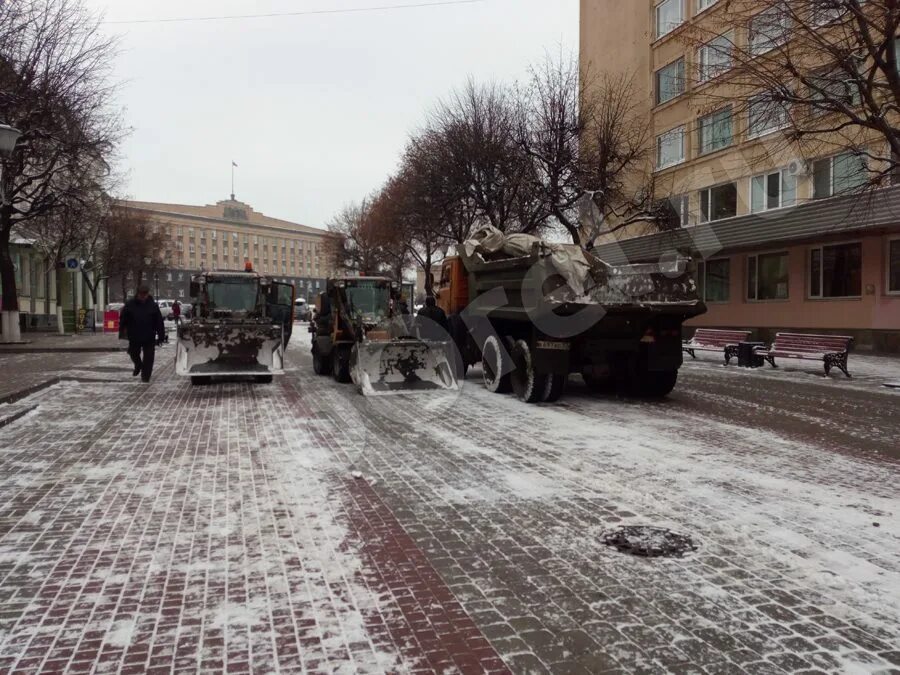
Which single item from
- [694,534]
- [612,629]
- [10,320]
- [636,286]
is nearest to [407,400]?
[636,286]

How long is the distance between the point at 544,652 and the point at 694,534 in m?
2.03

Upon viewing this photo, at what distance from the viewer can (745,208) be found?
2500 cm

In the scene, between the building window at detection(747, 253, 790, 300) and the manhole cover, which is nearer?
the manhole cover

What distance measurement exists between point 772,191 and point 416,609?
78.2ft

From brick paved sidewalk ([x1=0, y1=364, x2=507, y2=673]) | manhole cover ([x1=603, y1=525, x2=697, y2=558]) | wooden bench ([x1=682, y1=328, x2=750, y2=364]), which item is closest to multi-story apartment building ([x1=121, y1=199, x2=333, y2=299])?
wooden bench ([x1=682, y1=328, x2=750, y2=364])

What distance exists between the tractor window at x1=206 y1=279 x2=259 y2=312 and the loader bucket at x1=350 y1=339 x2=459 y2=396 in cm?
374

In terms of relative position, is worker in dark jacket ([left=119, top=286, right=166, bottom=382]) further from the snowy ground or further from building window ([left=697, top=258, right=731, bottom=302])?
building window ([left=697, top=258, right=731, bottom=302])

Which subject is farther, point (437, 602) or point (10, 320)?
point (10, 320)

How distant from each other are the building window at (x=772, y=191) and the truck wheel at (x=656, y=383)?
13.7 m

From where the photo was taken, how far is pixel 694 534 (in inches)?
189

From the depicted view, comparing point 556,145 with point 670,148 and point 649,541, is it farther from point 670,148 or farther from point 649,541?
point 649,541

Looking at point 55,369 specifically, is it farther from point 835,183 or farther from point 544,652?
point 835,183

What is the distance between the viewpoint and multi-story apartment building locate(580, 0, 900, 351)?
63.2 ft

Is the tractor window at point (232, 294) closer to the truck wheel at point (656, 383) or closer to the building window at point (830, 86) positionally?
the truck wheel at point (656, 383)
